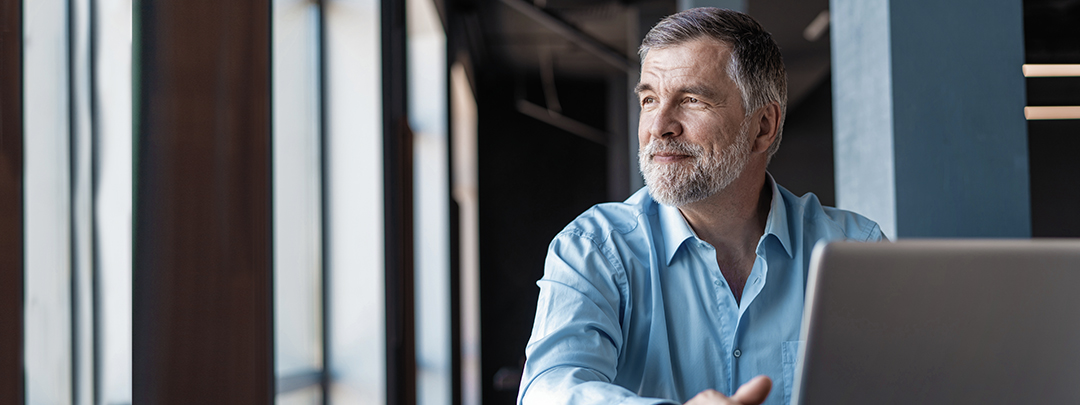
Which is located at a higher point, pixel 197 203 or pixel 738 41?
pixel 738 41

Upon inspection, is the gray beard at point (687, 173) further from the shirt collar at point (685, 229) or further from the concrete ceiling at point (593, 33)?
the concrete ceiling at point (593, 33)

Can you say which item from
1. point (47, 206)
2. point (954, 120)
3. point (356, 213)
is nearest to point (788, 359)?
point (954, 120)

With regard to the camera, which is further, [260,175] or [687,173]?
[260,175]

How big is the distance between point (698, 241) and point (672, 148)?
0.19m

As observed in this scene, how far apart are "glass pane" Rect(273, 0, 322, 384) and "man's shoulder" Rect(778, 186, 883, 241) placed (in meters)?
2.03

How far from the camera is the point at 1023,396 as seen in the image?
74cm

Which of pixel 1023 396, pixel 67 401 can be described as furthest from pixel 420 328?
pixel 1023 396

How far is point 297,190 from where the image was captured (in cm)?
315

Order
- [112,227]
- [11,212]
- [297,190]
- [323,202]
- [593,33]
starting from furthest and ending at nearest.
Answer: [593,33] < [323,202] < [297,190] < [112,227] < [11,212]

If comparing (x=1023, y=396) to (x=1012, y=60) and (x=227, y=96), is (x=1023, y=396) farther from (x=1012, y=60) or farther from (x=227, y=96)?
(x=227, y=96)

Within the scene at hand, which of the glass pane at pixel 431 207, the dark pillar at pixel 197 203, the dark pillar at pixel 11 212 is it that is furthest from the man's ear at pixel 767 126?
the glass pane at pixel 431 207

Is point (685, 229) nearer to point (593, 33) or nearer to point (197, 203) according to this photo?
point (197, 203)

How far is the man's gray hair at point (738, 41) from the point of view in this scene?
1.42 meters

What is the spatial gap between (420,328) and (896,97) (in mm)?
4374
